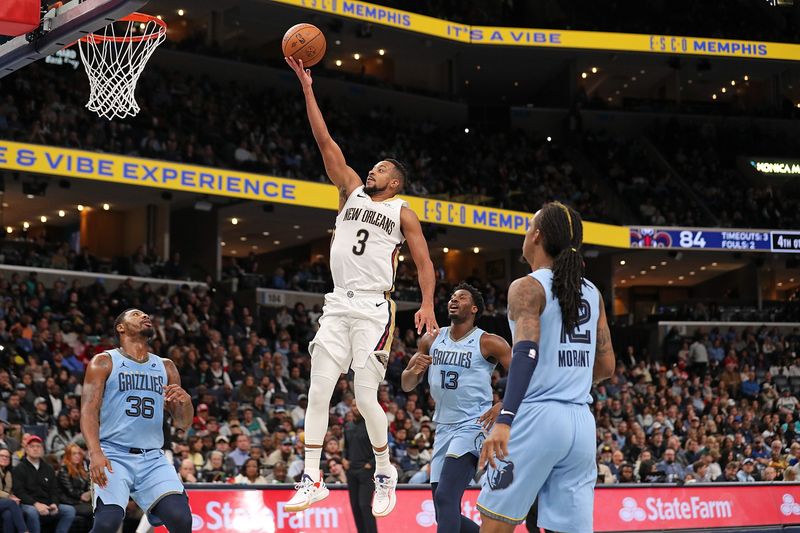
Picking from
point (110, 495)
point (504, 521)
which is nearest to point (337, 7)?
point (110, 495)

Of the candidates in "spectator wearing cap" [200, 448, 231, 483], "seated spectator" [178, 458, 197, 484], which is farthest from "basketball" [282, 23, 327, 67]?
"spectator wearing cap" [200, 448, 231, 483]

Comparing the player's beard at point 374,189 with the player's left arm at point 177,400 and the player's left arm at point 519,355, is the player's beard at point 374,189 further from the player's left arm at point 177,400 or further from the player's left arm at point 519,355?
the player's left arm at point 519,355

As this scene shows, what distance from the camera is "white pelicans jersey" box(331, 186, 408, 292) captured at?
25.6 feet

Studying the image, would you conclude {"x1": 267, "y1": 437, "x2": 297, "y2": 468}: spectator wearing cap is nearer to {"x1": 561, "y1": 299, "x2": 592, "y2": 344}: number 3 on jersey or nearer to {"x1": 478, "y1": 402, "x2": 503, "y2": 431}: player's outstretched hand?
{"x1": 478, "y1": 402, "x2": 503, "y2": 431}: player's outstretched hand

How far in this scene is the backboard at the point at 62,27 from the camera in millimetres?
7953

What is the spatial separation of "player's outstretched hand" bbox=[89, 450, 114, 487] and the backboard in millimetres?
3148

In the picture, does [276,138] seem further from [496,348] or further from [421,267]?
[421,267]

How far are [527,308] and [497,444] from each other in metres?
0.70

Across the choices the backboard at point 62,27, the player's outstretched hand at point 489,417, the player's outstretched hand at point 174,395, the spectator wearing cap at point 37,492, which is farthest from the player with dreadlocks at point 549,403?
the spectator wearing cap at point 37,492

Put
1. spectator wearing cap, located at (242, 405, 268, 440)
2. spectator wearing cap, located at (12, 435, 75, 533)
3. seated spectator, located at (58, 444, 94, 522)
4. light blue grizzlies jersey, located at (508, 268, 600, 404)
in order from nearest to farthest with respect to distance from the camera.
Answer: light blue grizzlies jersey, located at (508, 268, 600, 404), spectator wearing cap, located at (12, 435, 75, 533), seated spectator, located at (58, 444, 94, 522), spectator wearing cap, located at (242, 405, 268, 440)

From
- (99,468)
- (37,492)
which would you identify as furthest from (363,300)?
(37,492)

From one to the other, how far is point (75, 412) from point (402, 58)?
26.5 meters

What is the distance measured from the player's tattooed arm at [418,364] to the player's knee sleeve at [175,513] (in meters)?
1.84

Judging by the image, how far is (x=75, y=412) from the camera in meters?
14.9
